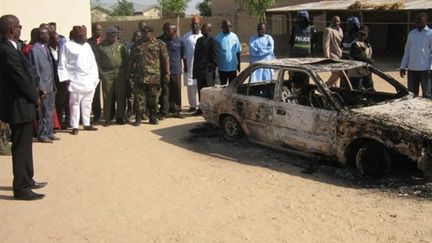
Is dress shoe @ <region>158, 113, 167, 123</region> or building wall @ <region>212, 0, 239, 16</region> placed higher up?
building wall @ <region>212, 0, 239, 16</region>

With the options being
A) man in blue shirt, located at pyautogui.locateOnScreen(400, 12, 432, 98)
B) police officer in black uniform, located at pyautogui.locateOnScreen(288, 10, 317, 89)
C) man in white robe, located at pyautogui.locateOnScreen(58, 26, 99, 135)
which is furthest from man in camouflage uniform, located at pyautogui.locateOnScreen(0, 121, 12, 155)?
man in blue shirt, located at pyautogui.locateOnScreen(400, 12, 432, 98)

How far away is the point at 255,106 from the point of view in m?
7.70

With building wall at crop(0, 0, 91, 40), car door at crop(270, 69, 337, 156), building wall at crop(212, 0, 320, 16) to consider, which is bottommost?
car door at crop(270, 69, 337, 156)

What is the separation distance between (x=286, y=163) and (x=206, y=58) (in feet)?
11.4

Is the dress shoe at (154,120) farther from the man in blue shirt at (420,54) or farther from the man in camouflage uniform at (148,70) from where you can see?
the man in blue shirt at (420,54)

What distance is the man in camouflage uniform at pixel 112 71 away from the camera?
31.6 ft

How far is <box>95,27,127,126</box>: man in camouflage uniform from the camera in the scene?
964 centimetres

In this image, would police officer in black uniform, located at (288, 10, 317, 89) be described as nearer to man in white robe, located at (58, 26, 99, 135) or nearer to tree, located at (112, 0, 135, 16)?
man in white robe, located at (58, 26, 99, 135)

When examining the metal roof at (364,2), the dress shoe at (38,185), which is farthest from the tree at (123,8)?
the dress shoe at (38,185)

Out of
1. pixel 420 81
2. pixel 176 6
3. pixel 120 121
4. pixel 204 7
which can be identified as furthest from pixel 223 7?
pixel 420 81

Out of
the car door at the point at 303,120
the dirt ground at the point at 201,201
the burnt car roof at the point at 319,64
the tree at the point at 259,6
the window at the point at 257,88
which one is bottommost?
the dirt ground at the point at 201,201

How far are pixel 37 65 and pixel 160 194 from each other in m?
3.47

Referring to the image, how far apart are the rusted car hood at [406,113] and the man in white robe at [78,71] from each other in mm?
4712

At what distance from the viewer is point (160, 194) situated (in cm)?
612
